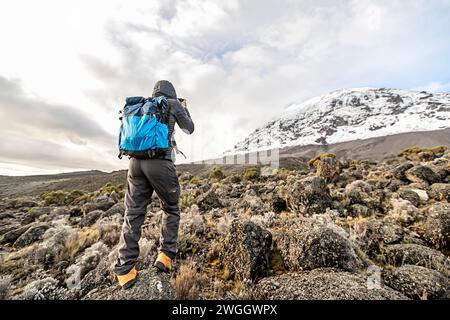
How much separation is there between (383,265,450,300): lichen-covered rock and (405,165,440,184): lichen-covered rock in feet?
31.3

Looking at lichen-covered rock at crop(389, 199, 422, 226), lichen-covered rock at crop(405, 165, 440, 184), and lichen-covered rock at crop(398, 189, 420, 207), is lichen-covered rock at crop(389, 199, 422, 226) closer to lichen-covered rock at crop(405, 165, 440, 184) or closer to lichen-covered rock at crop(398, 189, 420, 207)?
lichen-covered rock at crop(398, 189, 420, 207)

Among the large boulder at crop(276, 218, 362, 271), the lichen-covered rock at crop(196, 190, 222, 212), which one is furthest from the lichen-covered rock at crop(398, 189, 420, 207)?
the lichen-covered rock at crop(196, 190, 222, 212)

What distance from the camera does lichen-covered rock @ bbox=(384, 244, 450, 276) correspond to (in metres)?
2.95

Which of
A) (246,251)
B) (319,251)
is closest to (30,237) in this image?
(246,251)

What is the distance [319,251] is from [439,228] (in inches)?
116

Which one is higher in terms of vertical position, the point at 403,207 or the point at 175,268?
the point at 403,207

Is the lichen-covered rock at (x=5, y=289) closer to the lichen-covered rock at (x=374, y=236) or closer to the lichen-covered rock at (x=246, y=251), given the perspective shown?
the lichen-covered rock at (x=246, y=251)

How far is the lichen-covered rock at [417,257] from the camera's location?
2946 mm

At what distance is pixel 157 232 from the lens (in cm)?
447

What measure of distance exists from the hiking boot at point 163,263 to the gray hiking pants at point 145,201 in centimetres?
5
